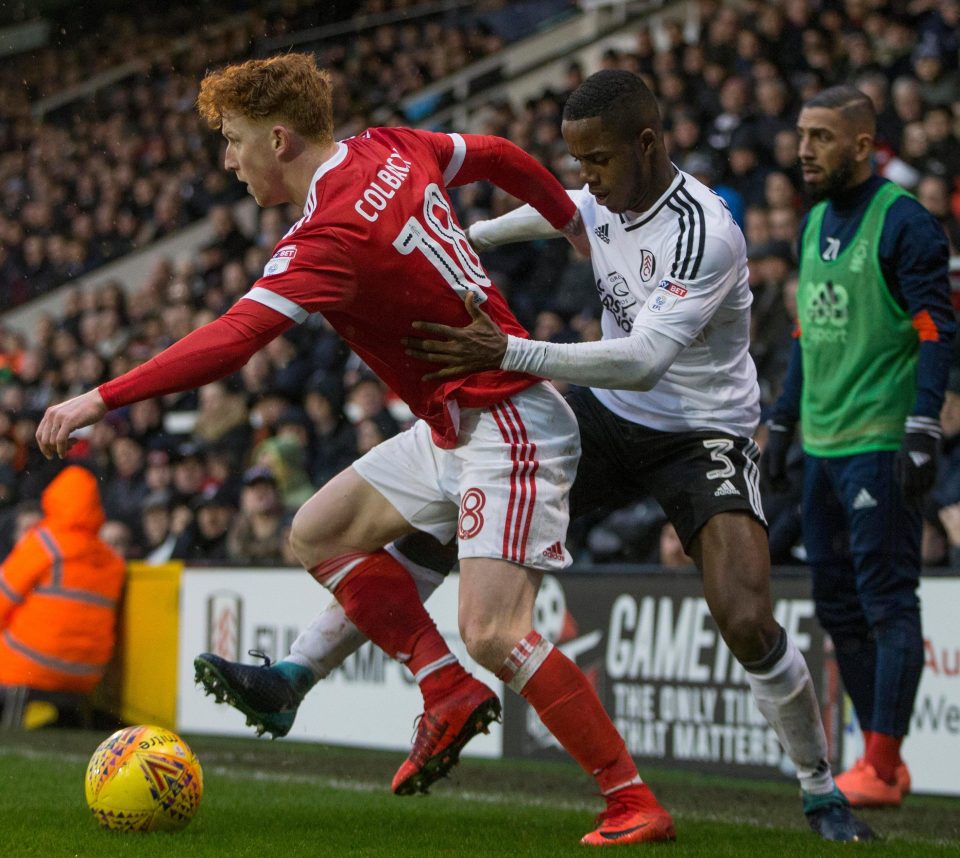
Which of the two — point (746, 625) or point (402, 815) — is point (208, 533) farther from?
point (746, 625)

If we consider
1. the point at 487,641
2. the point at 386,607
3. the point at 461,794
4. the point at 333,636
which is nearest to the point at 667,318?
the point at 487,641

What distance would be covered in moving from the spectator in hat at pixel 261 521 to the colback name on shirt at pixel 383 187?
523 centimetres

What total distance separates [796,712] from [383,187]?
6.40 feet

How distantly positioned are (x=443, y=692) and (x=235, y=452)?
6.81 metres

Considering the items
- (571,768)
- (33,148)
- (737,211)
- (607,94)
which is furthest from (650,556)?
(33,148)

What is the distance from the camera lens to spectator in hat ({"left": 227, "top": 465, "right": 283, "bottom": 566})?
9.60 metres

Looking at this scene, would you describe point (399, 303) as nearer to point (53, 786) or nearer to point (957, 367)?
point (53, 786)

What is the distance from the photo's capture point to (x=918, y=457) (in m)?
5.21

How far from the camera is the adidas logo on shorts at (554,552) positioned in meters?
4.56

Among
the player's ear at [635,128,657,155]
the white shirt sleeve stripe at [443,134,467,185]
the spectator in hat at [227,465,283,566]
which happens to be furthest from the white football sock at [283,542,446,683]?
the spectator in hat at [227,465,283,566]

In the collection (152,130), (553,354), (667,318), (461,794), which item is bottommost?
(461,794)

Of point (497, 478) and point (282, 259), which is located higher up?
point (282, 259)

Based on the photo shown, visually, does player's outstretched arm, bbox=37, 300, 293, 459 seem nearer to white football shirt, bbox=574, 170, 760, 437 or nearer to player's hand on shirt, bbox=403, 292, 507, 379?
player's hand on shirt, bbox=403, 292, 507, 379

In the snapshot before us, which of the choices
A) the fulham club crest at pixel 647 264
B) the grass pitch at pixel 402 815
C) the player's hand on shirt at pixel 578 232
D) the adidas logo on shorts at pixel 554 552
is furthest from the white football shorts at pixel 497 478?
the grass pitch at pixel 402 815
